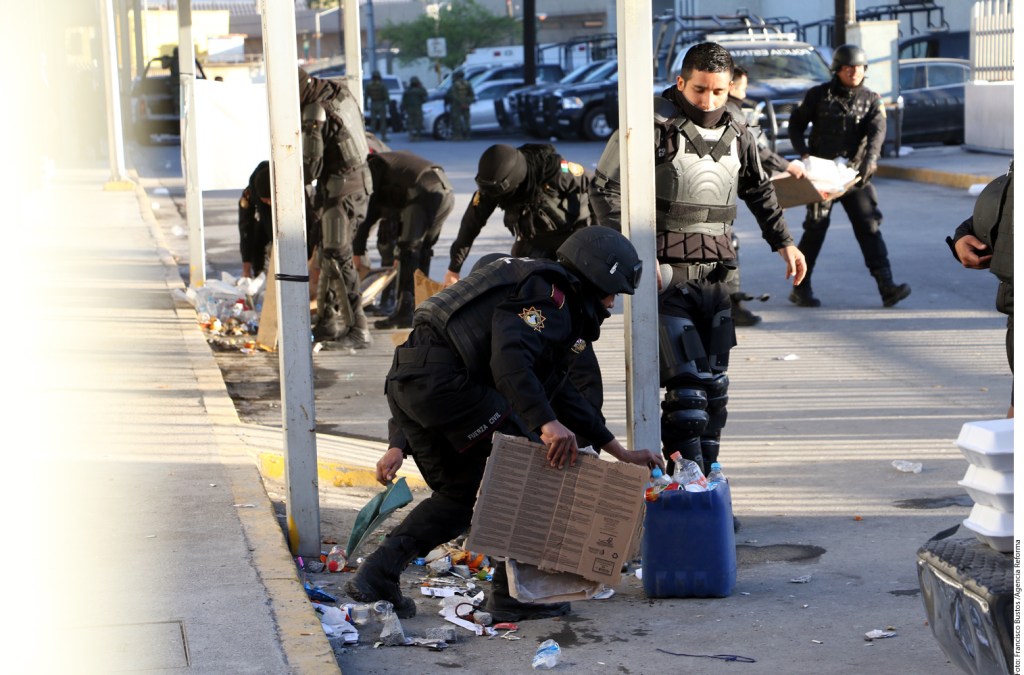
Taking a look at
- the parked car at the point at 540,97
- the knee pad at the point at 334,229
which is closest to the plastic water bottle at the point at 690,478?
the knee pad at the point at 334,229

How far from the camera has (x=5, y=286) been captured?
11750 mm

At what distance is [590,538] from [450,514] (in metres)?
0.55

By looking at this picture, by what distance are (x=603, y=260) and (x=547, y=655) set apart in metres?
1.24

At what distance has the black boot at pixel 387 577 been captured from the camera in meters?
4.82

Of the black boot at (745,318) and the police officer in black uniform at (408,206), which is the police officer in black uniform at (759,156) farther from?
the police officer in black uniform at (408,206)

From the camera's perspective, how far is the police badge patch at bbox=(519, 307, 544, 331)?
4414 millimetres

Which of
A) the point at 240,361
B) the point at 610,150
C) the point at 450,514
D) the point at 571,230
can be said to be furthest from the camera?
the point at 240,361

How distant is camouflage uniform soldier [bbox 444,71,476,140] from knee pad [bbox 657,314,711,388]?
2901 centimetres

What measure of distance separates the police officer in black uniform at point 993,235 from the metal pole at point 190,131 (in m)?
7.69

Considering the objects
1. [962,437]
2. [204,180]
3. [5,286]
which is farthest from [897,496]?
[5,286]

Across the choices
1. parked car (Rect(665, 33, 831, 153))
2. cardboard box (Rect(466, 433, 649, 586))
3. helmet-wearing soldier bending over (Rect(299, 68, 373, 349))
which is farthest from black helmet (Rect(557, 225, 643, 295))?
parked car (Rect(665, 33, 831, 153))

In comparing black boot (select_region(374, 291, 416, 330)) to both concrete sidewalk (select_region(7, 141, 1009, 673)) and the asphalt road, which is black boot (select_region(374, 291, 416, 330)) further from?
concrete sidewalk (select_region(7, 141, 1009, 673))

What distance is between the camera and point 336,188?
30.6 ft

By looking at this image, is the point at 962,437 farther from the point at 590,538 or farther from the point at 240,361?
the point at 240,361
